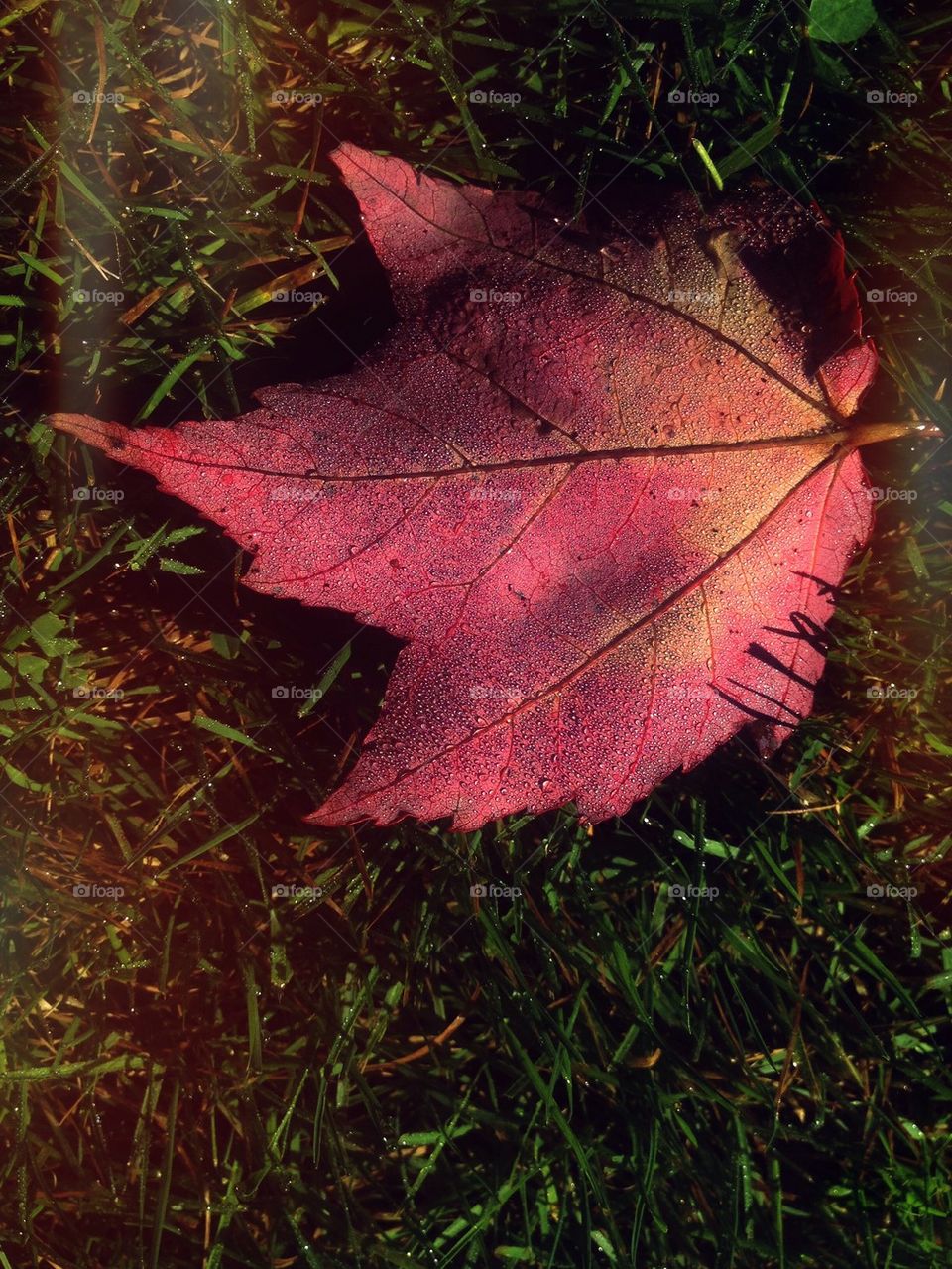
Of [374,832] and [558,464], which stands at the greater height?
[558,464]

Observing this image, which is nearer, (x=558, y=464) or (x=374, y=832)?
(x=558, y=464)

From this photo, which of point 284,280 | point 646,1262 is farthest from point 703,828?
point 284,280

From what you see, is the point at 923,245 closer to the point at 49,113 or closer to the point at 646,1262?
the point at 49,113

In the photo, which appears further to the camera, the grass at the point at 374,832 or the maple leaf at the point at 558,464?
the grass at the point at 374,832
